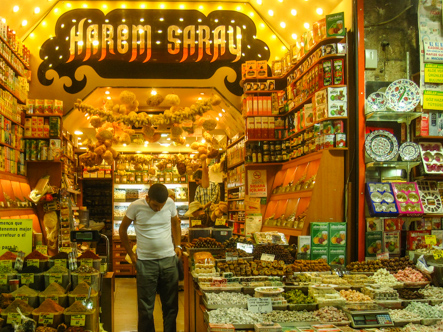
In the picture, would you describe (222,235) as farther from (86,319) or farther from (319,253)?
(86,319)

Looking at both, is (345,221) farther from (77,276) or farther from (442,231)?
(77,276)

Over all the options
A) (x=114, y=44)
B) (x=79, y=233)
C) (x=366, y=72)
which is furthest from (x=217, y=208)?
(x=79, y=233)

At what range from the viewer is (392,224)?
17.8 feet

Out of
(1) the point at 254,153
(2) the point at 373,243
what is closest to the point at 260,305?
(2) the point at 373,243

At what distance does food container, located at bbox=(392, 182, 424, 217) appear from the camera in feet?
16.7

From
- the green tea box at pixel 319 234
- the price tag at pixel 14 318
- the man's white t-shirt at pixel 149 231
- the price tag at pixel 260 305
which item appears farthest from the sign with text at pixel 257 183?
the price tag at pixel 14 318

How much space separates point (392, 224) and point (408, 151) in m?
0.84

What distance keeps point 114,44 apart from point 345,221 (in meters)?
5.11

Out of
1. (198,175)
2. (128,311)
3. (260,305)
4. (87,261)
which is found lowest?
(128,311)

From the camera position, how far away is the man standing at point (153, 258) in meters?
4.70

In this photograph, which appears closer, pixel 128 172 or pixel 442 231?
pixel 442 231

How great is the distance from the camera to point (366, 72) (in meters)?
5.60

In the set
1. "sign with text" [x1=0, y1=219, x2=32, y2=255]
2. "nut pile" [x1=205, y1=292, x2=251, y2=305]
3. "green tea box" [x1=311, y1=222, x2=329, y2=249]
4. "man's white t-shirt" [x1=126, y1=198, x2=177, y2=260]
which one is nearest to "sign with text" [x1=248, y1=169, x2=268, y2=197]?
"green tea box" [x1=311, y1=222, x2=329, y2=249]

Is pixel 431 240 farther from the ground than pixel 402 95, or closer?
closer
